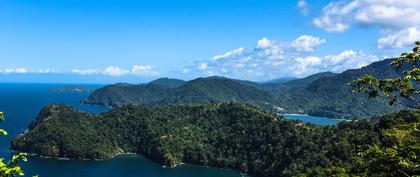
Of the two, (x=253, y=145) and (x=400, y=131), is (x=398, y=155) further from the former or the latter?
(x=253, y=145)

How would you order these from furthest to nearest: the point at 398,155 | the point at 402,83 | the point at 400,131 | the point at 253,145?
the point at 253,145, the point at 400,131, the point at 398,155, the point at 402,83

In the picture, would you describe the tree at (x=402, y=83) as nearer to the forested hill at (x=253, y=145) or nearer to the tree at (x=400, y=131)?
the tree at (x=400, y=131)

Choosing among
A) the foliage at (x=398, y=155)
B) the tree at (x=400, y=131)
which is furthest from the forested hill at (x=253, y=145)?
the tree at (x=400, y=131)

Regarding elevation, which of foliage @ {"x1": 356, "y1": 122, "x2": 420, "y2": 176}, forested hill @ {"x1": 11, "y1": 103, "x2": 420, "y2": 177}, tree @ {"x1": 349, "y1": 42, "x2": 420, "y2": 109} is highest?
tree @ {"x1": 349, "y1": 42, "x2": 420, "y2": 109}

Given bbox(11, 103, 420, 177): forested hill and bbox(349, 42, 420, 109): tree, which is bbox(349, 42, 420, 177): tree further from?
bbox(11, 103, 420, 177): forested hill

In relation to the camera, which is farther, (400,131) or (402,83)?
(400,131)

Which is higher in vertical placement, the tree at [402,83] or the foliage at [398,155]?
the tree at [402,83]

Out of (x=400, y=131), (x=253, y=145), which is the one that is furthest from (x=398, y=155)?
(x=253, y=145)

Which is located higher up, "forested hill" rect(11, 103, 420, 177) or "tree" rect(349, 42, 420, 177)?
"tree" rect(349, 42, 420, 177)

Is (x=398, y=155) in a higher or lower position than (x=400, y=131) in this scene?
lower

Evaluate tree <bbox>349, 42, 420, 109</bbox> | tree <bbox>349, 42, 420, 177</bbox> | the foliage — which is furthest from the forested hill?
tree <bbox>349, 42, 420, 109</bbox>

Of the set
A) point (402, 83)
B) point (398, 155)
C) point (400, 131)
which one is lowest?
point (398, 155)

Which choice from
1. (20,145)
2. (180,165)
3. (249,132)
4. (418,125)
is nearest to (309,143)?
(249,132)
